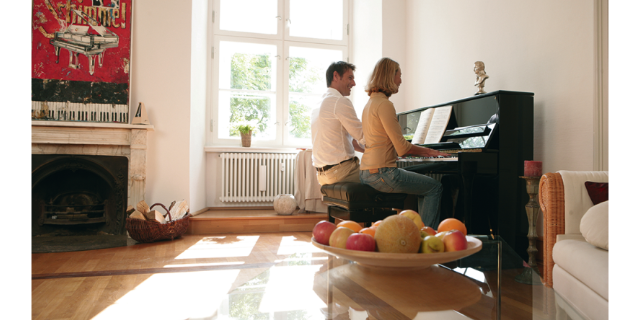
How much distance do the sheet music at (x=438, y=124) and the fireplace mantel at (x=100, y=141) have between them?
2567 mm

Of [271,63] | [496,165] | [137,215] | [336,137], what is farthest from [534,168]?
[271,63]

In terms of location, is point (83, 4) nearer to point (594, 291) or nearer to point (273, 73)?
point (273, 73)

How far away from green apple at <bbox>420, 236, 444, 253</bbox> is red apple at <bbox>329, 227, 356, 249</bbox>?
0.16 m

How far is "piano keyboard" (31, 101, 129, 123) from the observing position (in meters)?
3.62

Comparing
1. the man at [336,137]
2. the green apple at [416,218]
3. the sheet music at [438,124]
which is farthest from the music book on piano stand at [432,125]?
the green apple at [416,218]

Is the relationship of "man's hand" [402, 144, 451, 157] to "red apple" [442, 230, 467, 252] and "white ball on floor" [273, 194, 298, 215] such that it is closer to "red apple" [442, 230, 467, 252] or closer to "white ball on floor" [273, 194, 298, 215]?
"red apple" [442, 230, 467, 252]

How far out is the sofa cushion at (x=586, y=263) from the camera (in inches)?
46.8

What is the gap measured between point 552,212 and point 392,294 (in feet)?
4.27

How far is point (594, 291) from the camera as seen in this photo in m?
1.23

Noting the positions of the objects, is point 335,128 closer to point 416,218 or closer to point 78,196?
point 416,218

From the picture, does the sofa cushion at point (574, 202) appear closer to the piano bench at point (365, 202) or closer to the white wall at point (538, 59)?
the white wall at point (538, 59)

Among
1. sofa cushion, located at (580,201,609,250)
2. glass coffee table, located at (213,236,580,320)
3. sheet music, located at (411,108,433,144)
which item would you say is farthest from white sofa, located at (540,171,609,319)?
sheet music, located at (411,108,433,144)

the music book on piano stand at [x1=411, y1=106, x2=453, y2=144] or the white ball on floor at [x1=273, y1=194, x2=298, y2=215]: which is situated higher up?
the music book on piano stand at [x1=411, y1=106, x2=453, y2=144]

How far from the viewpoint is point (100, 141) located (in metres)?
3.63
